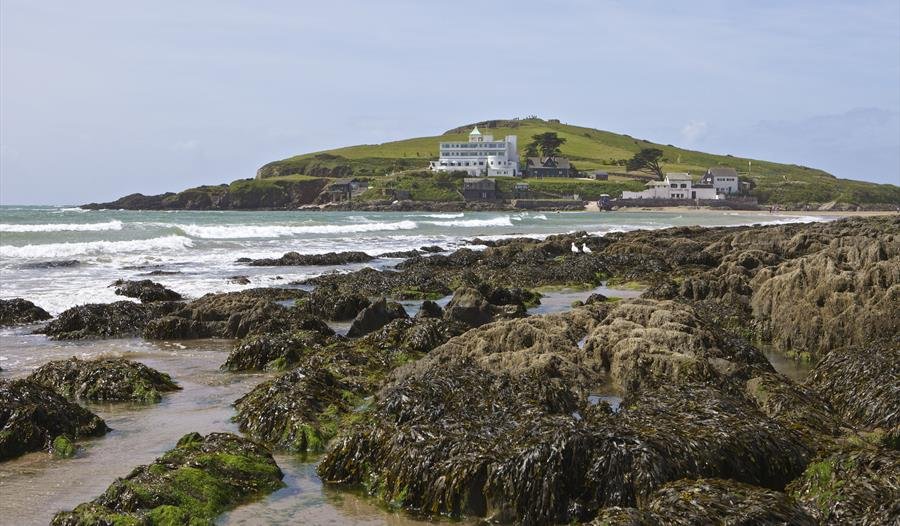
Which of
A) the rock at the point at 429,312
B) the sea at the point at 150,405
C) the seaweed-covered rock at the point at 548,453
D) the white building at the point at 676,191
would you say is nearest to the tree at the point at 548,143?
the white building at the point at 676,191

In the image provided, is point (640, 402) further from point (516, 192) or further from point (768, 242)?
point (516, 192)

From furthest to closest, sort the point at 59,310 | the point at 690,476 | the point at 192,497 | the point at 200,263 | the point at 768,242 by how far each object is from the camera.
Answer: the point at 200,263
the point at 768,242
the point at 59,310
the point at 192,497
the point at 690,476

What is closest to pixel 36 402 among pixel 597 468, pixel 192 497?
pixel 192 497

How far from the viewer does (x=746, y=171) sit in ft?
620

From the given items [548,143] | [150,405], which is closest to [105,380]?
[150,405]

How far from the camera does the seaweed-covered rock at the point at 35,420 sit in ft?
30.6

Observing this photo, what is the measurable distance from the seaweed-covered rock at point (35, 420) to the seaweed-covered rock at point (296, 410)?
6.22 ft

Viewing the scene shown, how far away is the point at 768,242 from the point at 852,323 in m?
19.1

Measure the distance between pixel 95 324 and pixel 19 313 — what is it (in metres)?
3.21

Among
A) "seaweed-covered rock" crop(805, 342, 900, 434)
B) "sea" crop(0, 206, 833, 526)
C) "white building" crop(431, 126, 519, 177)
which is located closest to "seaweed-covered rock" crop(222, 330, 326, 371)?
"sea" crop(0, 206, 833, 526)

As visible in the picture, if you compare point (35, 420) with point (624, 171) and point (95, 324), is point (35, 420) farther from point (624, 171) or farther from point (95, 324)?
point (624, 171)

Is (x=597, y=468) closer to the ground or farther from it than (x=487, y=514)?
farther from it

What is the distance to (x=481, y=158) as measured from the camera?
6506 inches

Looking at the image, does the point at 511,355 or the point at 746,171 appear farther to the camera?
the point at 746,171
